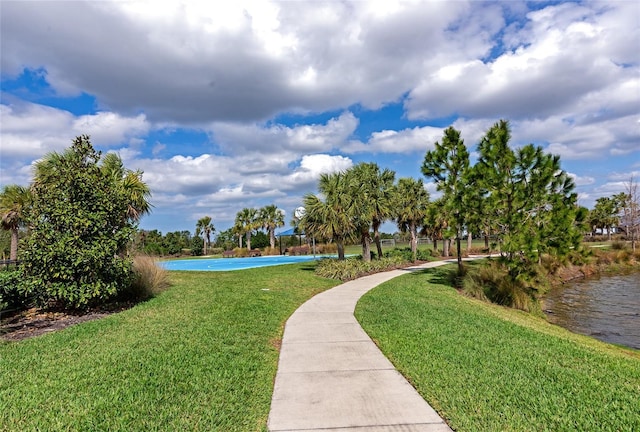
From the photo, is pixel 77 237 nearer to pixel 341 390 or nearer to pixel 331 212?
pixel 341 390

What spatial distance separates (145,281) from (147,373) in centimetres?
684

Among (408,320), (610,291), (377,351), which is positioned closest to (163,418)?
(377,351)

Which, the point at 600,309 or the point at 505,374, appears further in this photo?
the point at 600,309

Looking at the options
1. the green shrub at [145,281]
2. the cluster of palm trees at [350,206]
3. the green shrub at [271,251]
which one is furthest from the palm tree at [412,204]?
the green shrub at [145,281]

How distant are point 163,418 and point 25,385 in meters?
2.08

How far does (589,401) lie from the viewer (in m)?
4.10

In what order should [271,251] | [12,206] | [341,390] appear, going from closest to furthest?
[341,390], [12,206], [271,251]

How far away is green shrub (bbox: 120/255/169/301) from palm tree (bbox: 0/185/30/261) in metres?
10.2

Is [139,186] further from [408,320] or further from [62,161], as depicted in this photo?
[408,320]

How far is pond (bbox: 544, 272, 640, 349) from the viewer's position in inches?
403

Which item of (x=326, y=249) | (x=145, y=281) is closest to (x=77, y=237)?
(x=145, y=281)

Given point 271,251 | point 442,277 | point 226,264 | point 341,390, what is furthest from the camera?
point 271,251

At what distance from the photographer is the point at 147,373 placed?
483 cm

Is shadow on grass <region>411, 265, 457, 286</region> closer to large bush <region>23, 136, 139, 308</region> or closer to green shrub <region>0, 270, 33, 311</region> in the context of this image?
large bush <region>23, 136, 139, 308</region>
